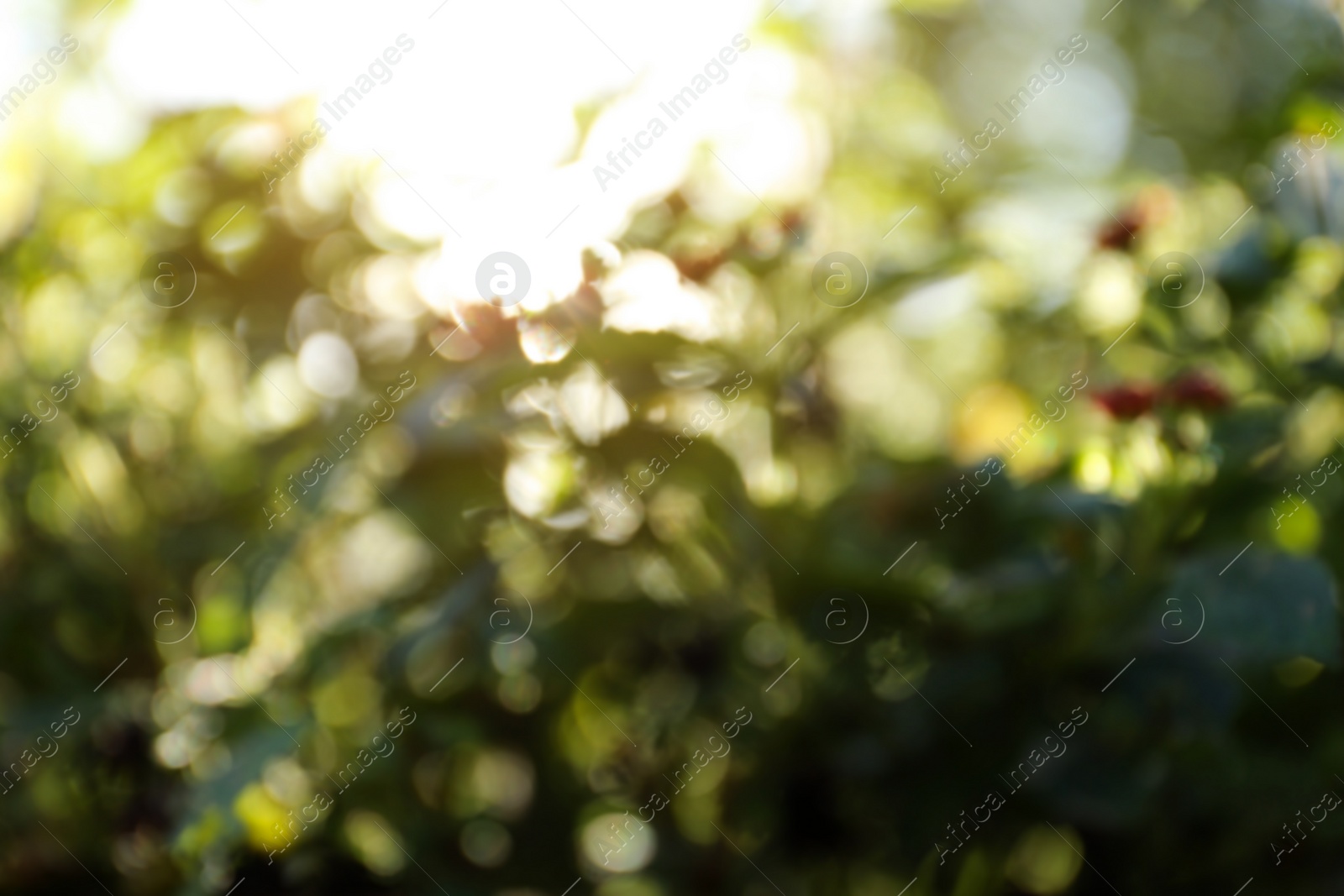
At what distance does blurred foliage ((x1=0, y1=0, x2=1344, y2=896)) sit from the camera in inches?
38.9

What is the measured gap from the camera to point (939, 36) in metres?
2.99

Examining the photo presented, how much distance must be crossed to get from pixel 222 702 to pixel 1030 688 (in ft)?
2.80

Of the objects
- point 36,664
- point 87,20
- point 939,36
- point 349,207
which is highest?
point 939,36

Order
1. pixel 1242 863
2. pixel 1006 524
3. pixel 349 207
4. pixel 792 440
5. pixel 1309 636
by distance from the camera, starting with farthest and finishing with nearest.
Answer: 1. pixel 349 207
2. pixel 792 440
3. pixel 1006 524
4. pixel 1242 863
5. pixel 1309 636

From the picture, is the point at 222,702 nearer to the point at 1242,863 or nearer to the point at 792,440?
the point at 792,440

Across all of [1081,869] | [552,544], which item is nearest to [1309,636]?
[1081,869]

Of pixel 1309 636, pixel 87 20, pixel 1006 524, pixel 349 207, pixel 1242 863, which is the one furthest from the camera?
pixel 87 20

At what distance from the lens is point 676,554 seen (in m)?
1.14

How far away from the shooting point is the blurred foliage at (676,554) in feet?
3.25

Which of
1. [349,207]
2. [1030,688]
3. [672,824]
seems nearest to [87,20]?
[349,207]

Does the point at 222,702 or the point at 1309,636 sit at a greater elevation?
the point at 1309,636

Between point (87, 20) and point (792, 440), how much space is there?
1253 millimetres

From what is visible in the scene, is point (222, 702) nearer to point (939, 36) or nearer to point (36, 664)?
point (36, 664)

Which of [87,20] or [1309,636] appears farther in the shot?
[87,20]
